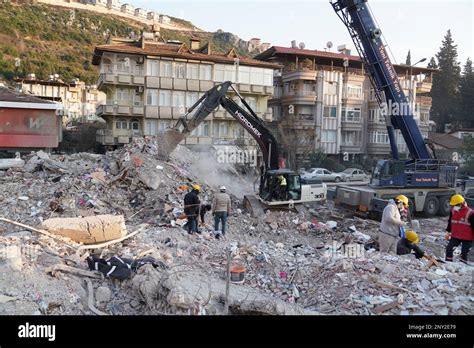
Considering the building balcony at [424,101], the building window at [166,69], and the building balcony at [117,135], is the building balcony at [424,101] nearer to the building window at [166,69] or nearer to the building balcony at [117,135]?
the building window at [166,69]

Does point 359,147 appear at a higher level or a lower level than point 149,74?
lower

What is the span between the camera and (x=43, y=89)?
164 ft

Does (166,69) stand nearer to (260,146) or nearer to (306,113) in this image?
(306,113)

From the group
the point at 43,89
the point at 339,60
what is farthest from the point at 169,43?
the point at 43,89

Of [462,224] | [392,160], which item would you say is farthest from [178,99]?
[462,224]

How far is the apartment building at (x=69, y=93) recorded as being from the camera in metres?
48.2

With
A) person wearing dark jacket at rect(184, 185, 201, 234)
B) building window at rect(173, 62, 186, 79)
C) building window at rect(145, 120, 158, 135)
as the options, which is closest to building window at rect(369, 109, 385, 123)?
building window at rect(173, 62, 186, 79)

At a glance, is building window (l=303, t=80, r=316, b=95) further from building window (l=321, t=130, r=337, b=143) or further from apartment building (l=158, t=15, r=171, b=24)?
apartment building (l=158, t=15, r=171, b=24)

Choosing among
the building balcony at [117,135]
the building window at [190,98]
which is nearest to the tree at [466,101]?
the building window at [190,98]

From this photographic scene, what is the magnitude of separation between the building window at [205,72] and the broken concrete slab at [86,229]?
25854mm

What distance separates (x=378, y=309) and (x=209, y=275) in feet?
9.59

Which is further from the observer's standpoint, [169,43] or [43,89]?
[43,89]

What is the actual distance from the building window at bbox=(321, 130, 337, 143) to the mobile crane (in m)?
22.2
